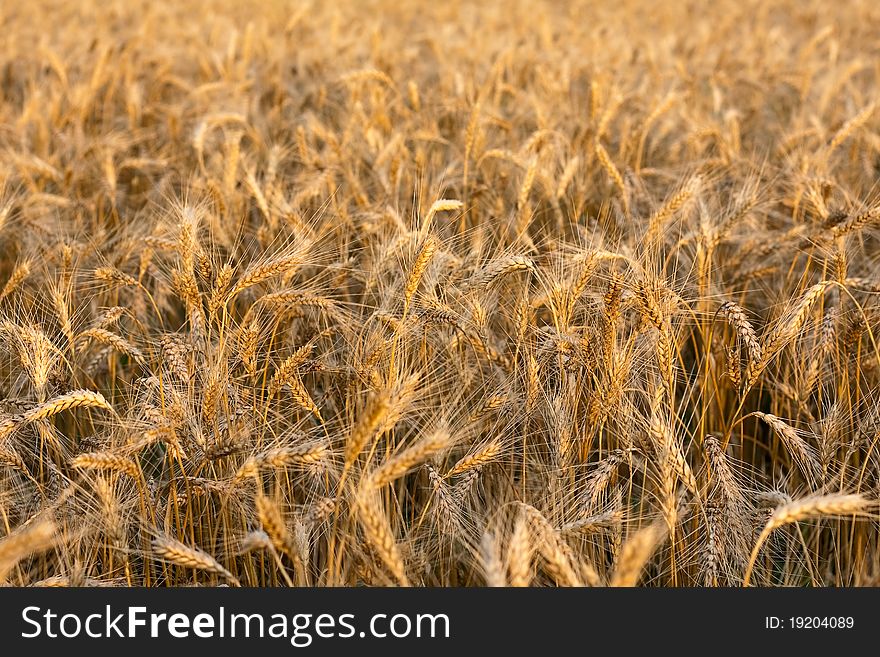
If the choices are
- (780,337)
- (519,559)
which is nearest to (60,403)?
(519,559)

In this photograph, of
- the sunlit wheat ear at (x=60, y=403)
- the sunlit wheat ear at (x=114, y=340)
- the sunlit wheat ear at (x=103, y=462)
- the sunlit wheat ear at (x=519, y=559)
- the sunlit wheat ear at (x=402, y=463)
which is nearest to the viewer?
the sunlit wheat ear at (x=519, y=559)

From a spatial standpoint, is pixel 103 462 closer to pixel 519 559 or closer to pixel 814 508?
pixel 519 559

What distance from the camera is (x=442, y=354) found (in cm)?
237

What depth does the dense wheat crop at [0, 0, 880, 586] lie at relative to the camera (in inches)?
71.1

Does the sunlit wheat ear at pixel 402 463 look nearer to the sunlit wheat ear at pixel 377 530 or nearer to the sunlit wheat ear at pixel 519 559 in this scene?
the sunlit wheat ear at pixel 377 530

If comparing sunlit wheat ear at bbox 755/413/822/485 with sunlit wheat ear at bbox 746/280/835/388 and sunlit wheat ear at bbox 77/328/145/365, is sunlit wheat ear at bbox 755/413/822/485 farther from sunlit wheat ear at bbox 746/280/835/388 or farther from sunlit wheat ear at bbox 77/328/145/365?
sunlit wheat ear at bbox 77/328/145/365

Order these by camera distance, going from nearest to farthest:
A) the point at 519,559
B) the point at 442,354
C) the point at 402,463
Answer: the point at 519,559 < the point at 402,463 < the point at 442,354

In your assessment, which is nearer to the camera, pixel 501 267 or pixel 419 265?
pixel 419 265

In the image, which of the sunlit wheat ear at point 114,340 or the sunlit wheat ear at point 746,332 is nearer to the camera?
the sunlit wheat ear at point 746,332

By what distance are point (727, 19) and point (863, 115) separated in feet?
16.6

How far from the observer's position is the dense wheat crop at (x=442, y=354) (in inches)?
71.1

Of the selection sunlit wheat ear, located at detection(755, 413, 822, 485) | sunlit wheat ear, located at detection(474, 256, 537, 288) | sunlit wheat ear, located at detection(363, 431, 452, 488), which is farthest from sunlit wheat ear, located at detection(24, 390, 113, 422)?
sunlit wheat ear, located at detection(755, 413, 822, 485)

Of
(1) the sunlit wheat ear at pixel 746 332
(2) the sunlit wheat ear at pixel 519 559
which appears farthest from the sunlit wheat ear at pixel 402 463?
(1) the sunlit wheat ear at pixel 746 332

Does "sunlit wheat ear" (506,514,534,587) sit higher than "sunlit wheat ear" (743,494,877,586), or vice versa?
"sunlit wheat ear" (743,494,877,586)
